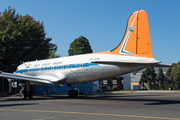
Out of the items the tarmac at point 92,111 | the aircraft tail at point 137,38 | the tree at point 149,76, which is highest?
the aircraft tail at point 137,38

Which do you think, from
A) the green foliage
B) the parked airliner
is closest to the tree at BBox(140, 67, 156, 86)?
the green foliage

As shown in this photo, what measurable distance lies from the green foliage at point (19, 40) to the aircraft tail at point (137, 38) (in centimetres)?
2488

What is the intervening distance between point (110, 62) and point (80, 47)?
55.3 metres

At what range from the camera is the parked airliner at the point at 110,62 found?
15875 mm

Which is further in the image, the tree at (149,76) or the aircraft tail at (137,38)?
the tree at (149,76)

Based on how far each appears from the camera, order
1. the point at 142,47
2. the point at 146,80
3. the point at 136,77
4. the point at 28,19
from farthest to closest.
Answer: the point at 136,77, the point at 146,80, the point at 28,19, the point at 142,47

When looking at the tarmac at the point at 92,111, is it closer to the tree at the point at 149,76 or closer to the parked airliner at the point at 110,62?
the parked airliner at the point at 110,62

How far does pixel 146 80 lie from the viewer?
2544 inches

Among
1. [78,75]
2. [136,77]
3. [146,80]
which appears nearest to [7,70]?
[78,75]

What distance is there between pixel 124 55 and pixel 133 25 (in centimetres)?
271

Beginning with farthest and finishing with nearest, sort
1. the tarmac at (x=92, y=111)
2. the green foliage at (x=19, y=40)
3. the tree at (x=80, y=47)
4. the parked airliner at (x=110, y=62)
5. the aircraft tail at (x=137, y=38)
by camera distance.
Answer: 1. the tree at (x=80, y=47)
2. the green foliage at (x=19, y=40)
3. the parked airliner at (x=110, y=62)
4. the aircraft tail at (x=137, y=38)
5. the tarmac at (x=92, y=111)

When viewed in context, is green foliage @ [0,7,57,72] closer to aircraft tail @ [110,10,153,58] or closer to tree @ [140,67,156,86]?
aircraft tail @ [110,10,153,58]

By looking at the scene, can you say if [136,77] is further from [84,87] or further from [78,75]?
[78,75]

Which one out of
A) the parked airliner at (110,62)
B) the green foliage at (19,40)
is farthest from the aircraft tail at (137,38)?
the green foliage at (19,40)
